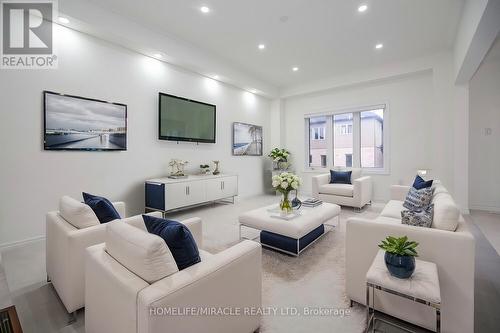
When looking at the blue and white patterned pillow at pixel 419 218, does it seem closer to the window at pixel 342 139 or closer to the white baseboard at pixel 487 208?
the white baseboard at pixel 487 208

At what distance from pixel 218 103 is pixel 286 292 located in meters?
4.62

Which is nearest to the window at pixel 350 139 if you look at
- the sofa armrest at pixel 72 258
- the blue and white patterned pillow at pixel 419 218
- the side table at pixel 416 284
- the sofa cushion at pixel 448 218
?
the blue and white patterned pillow at pixel 419 218

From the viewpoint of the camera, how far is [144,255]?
1065 mm

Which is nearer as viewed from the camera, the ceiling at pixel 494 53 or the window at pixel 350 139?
the ceiling at pixel 494 53

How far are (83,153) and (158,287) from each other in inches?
132

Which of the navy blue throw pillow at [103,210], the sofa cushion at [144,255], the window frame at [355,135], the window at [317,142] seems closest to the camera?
the sofa cushion at [144,255]

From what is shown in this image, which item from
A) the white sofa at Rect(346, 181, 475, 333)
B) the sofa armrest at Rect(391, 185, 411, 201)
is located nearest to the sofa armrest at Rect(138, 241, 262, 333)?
the white sofa at Rect(346, 181, 475, 333)

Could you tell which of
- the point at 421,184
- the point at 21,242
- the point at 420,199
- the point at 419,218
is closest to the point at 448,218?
the point at 419,218

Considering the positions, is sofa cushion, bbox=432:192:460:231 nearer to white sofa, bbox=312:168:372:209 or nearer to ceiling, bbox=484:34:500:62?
white sofa, bbox=312:168:372:209

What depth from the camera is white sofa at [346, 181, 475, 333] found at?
146cm

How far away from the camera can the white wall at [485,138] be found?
15.6ft

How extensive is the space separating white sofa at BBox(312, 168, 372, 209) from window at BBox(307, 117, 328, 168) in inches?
55.5

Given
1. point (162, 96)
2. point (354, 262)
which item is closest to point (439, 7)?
point (354, 262)

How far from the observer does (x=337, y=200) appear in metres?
4.98
